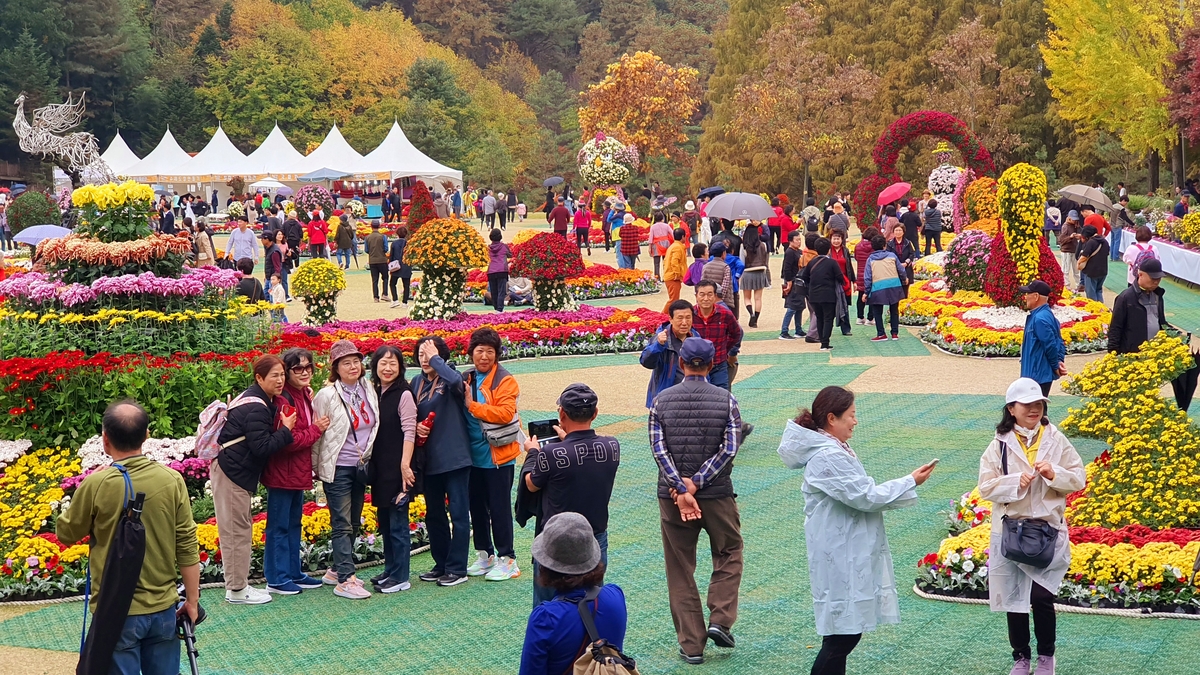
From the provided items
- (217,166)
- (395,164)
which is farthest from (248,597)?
(217,166)

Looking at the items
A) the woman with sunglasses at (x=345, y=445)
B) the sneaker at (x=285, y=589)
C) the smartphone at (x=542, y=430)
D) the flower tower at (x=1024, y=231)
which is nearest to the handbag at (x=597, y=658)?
the smartphone at (x=542, y=430)

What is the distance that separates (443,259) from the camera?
60.7 ft

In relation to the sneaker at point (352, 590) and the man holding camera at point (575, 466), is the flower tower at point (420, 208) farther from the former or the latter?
the man holding camera at point (575, 466)

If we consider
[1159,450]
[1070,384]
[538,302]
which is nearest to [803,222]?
[538,302]

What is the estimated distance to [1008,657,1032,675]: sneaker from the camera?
20.2 feet

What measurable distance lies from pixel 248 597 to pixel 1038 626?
453cm

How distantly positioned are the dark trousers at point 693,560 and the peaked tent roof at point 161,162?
47012 mm

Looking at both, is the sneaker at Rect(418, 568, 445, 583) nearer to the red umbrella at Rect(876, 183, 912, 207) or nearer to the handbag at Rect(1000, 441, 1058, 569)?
the handbag at Rect(1000, 441, 1058, 569)

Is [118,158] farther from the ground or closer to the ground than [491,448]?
farther from the ground

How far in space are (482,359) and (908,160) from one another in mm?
43688

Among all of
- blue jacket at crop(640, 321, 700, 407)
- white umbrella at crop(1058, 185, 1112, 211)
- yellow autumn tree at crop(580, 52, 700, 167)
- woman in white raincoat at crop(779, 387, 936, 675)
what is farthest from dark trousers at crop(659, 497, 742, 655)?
yellow autumn tree at crop(580, 52, 700, 167)

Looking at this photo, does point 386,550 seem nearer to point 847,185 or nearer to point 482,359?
point 482,359

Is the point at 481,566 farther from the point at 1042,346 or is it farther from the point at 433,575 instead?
the point at 1042,346

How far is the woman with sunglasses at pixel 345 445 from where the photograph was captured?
783 centimetres
